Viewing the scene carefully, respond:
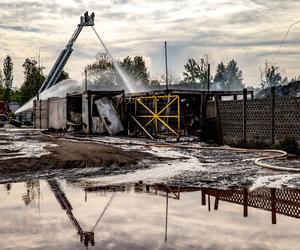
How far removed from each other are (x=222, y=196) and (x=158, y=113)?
1576 centimetres

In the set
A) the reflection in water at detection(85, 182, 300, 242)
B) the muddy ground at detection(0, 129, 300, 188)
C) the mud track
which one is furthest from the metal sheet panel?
the reflection in water at detection(85, 182, 300, 242)

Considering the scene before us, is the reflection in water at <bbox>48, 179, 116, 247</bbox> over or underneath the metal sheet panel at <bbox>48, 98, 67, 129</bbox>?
underneath

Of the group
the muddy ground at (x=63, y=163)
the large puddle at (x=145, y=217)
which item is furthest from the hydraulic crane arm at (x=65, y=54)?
the large puddle at (x=145, y=217)

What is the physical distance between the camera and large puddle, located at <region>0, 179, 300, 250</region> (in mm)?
5414

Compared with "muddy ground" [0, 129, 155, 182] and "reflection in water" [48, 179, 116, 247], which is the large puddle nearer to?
"reflection in water" [48, 179, 116, 247]

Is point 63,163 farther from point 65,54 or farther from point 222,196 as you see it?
point 65,54

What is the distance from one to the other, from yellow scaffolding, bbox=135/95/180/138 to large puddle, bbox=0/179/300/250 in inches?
551

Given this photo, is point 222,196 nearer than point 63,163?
Yes

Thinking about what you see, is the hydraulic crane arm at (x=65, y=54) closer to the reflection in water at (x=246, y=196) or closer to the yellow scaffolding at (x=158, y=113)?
the yellow scaffolding at (x=158, y=113)

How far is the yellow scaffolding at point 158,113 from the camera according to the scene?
2338 centimetres

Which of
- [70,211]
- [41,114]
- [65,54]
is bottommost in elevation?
[70,211]

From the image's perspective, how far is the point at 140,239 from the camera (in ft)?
18.1

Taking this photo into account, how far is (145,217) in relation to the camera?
662 cm

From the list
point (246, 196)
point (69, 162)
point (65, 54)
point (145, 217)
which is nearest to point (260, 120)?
point (69, 162)
